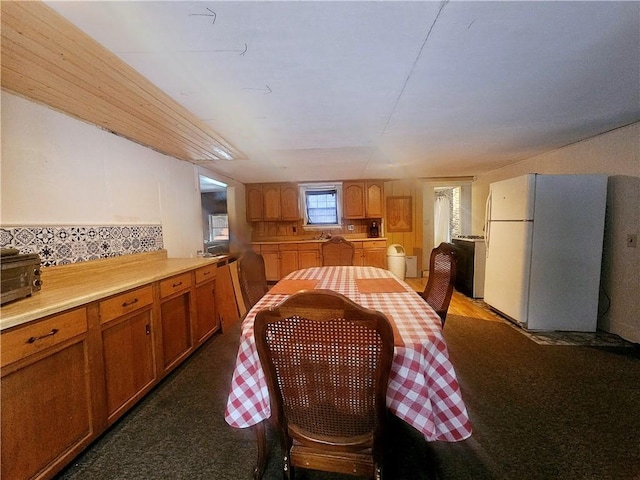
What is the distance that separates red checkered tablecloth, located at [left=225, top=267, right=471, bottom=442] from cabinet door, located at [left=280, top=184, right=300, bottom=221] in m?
4.23

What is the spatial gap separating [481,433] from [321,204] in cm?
445

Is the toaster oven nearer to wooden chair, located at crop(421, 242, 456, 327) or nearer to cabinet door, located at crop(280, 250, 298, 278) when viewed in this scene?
wooden chair, located at crop(421, 242, 456, 327)

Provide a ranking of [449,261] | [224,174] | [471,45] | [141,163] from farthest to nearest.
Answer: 1. [224,174]
2. [141,163]
3. [449,261]
4. [471,45]

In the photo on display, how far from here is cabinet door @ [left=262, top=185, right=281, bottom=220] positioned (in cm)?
543

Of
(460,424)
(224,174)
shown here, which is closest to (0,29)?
(460,424)

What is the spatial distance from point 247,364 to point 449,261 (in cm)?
151

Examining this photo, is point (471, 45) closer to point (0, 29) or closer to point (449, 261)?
point (449, 261)

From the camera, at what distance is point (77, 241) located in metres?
1.95

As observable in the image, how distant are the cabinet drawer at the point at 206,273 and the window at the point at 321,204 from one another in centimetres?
286

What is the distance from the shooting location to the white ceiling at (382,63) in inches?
42.3

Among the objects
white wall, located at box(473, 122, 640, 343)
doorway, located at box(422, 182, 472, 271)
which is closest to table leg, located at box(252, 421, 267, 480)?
white wall, located at box(473, 122, 640, 343)

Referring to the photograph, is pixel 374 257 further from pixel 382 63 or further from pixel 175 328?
pixel 382 63

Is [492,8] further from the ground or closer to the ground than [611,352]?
further from the ground

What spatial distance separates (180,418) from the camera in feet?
5.52
